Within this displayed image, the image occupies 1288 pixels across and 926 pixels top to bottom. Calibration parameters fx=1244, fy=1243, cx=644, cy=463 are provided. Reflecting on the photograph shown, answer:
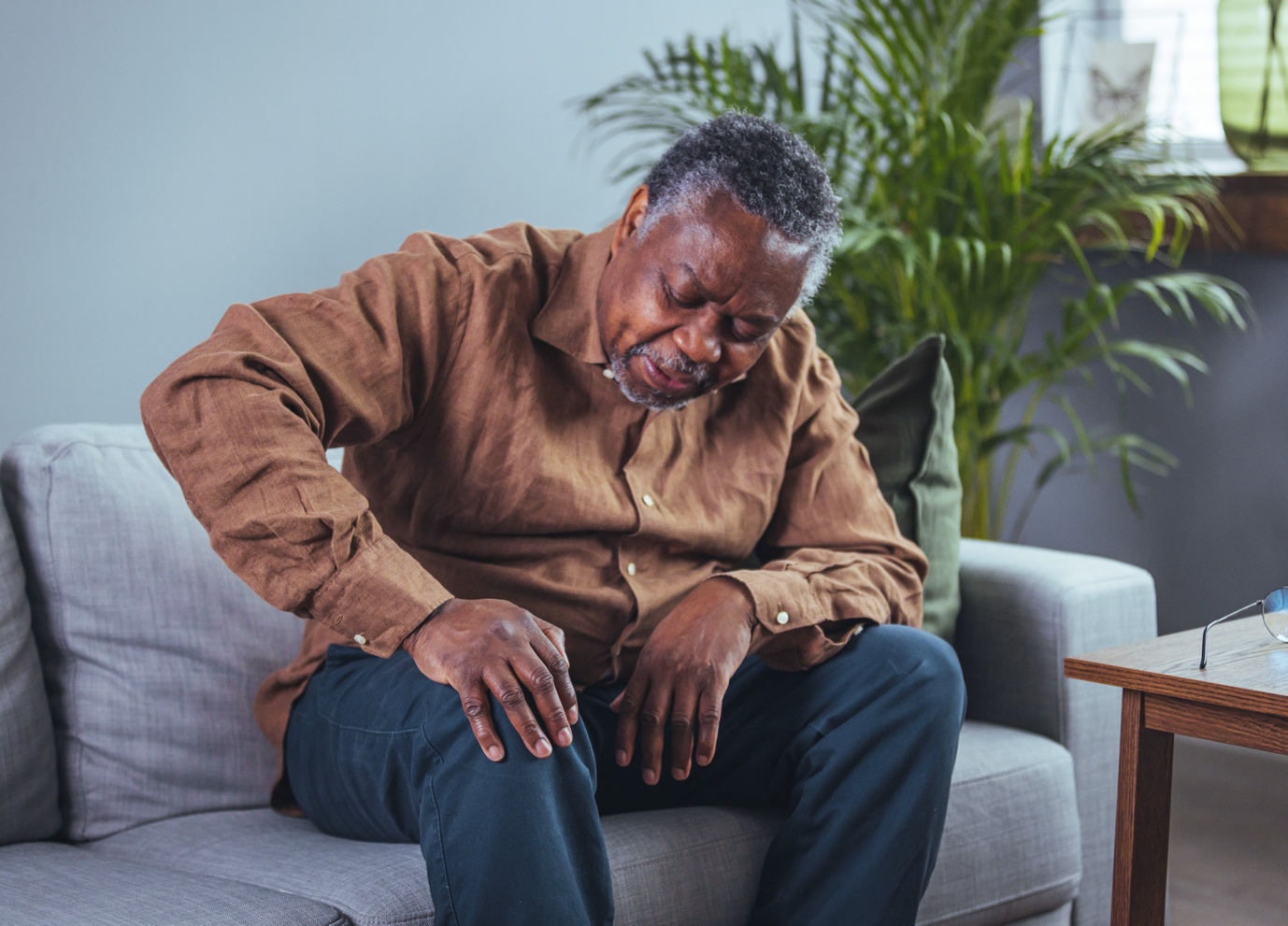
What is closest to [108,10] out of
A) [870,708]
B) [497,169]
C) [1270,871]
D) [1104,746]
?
[497,169]

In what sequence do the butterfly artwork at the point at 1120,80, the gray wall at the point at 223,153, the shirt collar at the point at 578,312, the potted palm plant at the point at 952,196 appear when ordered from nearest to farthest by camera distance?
the shirt collar at the point at 578,312 → the gray wall at the point at 223,153 → the potted palm plant at the point at 952,196 → the butterfly artwork at the point at 1120,80

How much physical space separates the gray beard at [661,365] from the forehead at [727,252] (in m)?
Result: 0.08

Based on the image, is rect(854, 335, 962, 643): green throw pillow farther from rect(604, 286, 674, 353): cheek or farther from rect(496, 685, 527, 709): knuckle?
rect(496, 685, 527, 709): knuckle

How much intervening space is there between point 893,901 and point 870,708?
0.19m

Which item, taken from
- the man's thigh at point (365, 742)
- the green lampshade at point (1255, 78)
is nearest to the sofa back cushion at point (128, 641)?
the man's thigh at point (365, 742)

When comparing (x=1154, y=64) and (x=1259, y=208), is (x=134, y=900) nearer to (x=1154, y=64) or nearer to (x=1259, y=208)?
(x=1259, y=208)

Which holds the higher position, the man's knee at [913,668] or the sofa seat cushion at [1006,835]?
the man's knee at [913,668]

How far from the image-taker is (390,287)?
50.3 inches

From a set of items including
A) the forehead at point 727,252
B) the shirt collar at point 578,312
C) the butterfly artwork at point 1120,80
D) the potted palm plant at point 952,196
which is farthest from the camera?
the butterfly artwork at point 1120,80

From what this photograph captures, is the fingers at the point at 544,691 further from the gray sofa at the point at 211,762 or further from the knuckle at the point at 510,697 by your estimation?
the gray sofa at the point at 211,762

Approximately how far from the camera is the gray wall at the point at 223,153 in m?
1.73

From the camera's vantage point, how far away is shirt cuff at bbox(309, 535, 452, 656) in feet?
3.49

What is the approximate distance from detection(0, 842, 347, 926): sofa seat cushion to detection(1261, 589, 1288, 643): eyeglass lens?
951 mm

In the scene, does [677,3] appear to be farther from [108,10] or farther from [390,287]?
[390,287]
